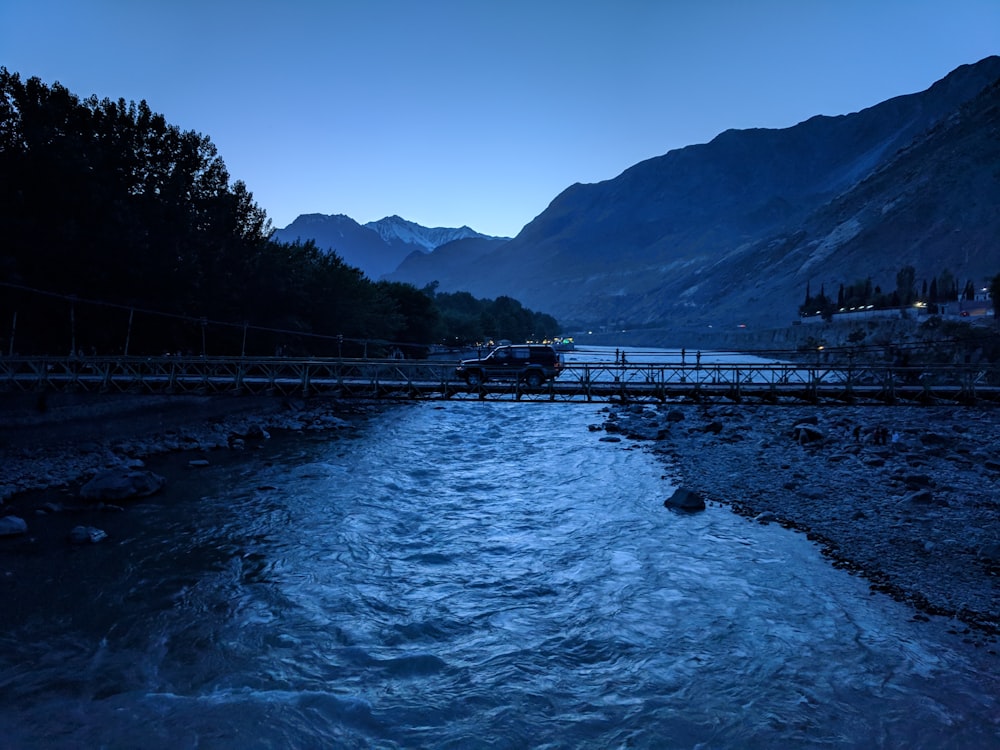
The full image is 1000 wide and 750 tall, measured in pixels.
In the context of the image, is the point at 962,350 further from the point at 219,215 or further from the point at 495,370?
the point at 219,215

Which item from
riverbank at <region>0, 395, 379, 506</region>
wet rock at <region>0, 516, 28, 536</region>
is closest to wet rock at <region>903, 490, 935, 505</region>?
wet rock at <region>0, 516, 28, 536</region>

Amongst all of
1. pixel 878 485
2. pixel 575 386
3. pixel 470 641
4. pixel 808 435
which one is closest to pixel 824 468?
pixel 878 485

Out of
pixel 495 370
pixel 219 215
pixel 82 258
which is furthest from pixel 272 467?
pixel 219 215

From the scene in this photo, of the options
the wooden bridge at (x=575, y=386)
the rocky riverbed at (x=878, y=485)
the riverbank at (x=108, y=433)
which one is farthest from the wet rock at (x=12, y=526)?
the rocky riverbed at (x=878, y=485)

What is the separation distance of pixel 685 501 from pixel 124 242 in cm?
3626

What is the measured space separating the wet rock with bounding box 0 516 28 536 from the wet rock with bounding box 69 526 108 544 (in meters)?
1.57

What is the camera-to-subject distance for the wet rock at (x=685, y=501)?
20016mm

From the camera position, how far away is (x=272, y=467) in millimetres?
25938

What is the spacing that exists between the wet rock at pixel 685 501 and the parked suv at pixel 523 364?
11196mm

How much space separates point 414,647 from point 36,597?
891cm

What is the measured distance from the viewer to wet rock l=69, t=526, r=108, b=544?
1566cm

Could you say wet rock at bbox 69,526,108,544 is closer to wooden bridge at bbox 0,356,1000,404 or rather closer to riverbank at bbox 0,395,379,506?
riverbank at bbox 0,395,379,506

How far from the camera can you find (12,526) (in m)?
16.0

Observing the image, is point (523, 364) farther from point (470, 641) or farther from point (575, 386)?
point (470, 641)
